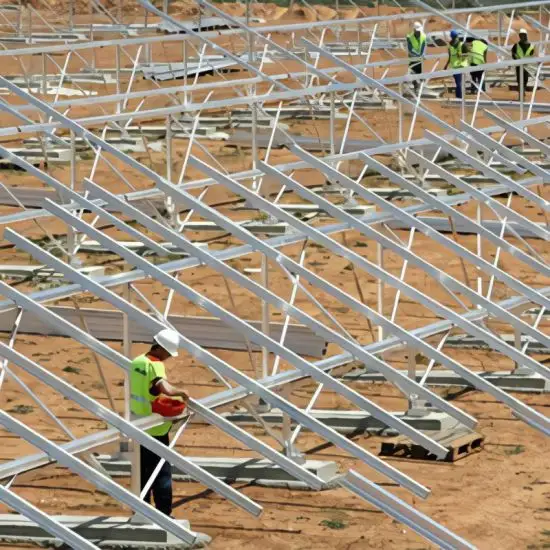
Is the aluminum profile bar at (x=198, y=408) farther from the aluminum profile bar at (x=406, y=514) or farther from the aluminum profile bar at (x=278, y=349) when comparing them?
the aluminum profile bar at (x=278, y=349)

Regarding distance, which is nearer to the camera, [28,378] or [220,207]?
[28,378]

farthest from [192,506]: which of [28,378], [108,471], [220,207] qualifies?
[220,207]

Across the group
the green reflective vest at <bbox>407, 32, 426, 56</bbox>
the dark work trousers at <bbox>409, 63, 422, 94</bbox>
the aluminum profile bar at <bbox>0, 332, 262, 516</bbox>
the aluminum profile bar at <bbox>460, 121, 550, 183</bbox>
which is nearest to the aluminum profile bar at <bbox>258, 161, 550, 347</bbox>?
the aluminum profile bar at <bbox>460, 121, 550, 183</bbox>

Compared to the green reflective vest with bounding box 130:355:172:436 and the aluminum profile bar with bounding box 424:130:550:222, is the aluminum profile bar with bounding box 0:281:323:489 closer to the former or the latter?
the green reflective vest with bounding box 130:355:172:436

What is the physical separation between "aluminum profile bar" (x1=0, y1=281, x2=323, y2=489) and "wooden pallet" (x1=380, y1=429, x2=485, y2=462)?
10.8 ft

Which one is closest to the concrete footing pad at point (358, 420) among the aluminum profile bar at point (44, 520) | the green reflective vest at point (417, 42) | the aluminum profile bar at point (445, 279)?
the aluminum profile bar at point (445, 279)

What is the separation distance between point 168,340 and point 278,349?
51.3 inches

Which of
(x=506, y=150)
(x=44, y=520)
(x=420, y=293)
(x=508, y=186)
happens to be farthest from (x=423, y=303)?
(x=44, y=520)

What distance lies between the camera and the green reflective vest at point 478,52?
3878cm

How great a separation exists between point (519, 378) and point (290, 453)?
447cm

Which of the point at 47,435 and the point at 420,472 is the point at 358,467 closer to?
the point at 420,472

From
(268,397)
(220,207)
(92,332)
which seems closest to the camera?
(268,397)

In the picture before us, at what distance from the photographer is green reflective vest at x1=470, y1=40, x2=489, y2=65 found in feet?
127

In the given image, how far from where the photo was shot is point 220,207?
2997 centimetres
